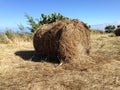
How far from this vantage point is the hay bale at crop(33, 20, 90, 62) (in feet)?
26.9

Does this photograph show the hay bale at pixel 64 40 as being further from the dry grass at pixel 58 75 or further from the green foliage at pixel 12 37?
the green foliage at pixel 12 37

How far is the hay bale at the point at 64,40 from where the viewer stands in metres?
8.21

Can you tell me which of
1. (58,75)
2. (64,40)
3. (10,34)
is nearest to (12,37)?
(10,34)

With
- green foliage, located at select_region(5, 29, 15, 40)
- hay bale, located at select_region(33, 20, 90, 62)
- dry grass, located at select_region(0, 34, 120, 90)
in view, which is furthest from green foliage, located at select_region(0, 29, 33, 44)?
dry grass, located at select_region(0, 34, 120, 90)

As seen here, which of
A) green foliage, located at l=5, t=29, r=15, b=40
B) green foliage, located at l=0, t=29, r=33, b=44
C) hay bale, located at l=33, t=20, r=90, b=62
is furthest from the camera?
green foliage, located at l=5, t=29, r=15, b=40

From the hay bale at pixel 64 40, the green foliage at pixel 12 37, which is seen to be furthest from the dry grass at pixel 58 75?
the green foliage at pixel 12 37

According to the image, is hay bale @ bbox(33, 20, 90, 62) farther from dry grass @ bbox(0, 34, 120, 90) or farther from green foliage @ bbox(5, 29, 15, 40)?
green foliage @ bbox(5, 29, 15, 40)

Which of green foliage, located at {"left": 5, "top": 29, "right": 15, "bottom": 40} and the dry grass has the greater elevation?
green foliage, located at {"left": 5, "top": 29, "right": 15, "bottom": 40}

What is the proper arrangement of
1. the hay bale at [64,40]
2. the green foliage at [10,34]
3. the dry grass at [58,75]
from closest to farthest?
the dry grass at [58,75]
the hay bale at [64,40]
the green foliage at [10,34]

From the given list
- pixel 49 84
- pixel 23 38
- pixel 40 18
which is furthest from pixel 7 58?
pixel 40 18

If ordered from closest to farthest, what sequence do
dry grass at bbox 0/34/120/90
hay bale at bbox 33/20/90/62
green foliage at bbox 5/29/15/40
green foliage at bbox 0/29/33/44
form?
dry grass at bbox 0/34/120/90
hay bale at bbox 33/20/90/62
green foliage at bbox 0/29/33/44
green foliage at bbox 5/29/15/40

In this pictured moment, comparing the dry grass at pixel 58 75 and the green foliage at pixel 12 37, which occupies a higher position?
the green foliage at pixel 12 37

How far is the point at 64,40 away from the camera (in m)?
8.21

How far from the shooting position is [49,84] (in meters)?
6.09
